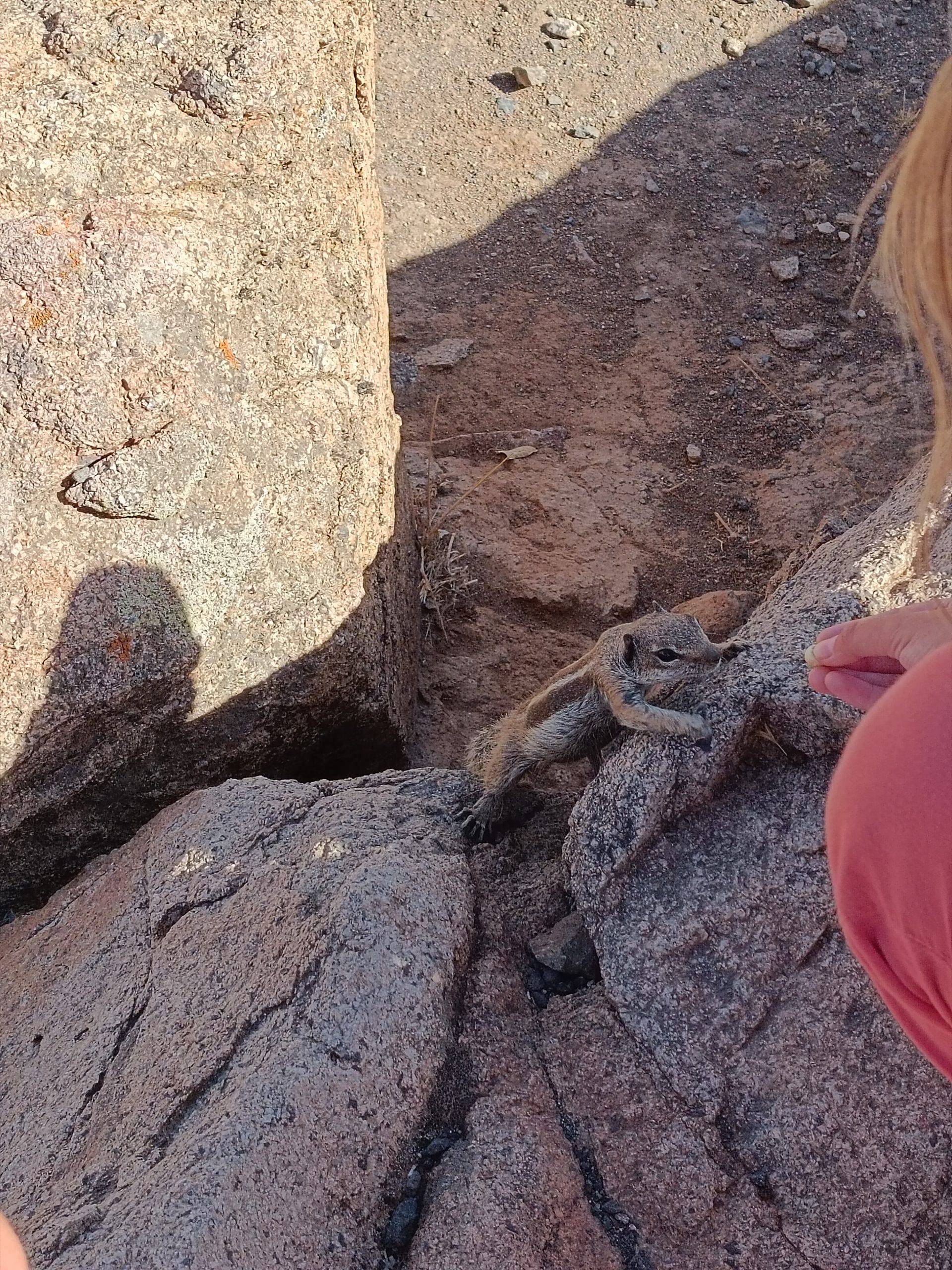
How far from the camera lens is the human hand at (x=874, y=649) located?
176 cm

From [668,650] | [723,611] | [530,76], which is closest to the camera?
[668,650]

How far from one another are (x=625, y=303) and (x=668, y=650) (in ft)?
14.0

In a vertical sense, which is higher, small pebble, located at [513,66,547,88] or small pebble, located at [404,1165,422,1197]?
small pebble, located at [513,66,547,88]

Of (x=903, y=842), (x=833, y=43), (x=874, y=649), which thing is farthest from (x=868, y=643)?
(x=833, y=43)

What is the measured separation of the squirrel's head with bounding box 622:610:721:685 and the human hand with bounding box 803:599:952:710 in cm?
98

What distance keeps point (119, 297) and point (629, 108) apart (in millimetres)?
5837

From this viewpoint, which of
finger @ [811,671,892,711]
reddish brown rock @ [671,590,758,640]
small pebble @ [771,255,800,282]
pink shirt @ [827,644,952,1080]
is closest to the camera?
pink shirt @ [827,644,952,1080]

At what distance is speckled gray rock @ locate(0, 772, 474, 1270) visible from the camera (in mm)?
2072

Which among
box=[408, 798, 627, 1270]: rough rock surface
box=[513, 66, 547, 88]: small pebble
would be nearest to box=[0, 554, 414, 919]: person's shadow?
box=[408, 798, 627, 1270]: rough rock surface

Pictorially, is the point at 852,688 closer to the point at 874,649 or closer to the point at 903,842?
the point at 874,649

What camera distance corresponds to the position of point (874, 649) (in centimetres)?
185

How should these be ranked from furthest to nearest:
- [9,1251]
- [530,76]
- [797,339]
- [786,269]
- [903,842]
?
[530,76]
[786,269]
[797,339]
[9,1251]
[903,842]

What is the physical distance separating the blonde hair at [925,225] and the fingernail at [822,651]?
60 centimetres

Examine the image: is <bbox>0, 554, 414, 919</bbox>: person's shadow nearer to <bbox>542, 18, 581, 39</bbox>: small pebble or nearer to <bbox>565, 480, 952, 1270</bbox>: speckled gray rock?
<bbox>565, 480, 952, 1270</bbox>: speckled gray rock
